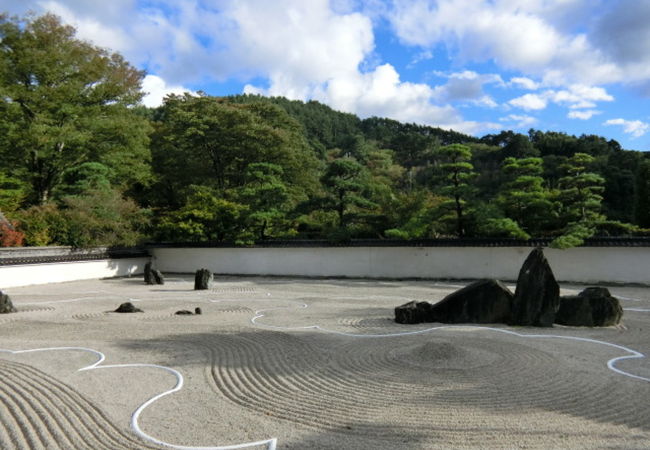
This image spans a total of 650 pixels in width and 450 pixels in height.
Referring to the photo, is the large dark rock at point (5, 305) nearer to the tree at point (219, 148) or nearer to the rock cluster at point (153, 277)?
the rock cluster at point (153, 277)

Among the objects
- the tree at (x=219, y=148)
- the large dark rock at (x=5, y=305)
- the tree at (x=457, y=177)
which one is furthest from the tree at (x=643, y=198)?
the large dark rock at (x=5, y=305)

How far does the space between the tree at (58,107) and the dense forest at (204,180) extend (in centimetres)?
6

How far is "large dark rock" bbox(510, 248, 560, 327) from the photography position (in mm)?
7949

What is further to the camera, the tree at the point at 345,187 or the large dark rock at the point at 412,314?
the tree at the point at 345,187

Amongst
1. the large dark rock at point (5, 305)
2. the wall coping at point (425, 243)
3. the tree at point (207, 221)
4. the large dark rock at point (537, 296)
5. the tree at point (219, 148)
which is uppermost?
the tree at point (219, 148)

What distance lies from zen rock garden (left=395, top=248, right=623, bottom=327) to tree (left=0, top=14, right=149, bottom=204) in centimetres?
1855

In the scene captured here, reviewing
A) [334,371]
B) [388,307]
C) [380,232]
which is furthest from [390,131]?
[334,371]

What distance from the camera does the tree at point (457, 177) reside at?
1468 centimetres

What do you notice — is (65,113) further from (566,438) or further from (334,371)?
(566,438)

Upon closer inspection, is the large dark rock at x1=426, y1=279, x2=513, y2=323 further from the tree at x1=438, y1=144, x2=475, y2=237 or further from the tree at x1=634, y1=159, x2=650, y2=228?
the tree at x1=634, y1=159, x2=650, y2=228

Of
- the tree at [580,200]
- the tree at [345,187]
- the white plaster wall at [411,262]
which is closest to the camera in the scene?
the white plaster wall at [411,262]

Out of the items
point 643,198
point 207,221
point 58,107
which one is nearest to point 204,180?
point 207,221

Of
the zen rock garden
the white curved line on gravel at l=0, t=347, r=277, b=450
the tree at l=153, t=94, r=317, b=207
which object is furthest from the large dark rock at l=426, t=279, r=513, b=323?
the tree at l=153, t=94, r=317, b=207

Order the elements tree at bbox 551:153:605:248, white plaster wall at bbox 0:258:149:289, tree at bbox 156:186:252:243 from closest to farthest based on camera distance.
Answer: tree at bbox 551:153:605:248 → white plaster wall at bbox 0:258:149:289 → tree at bbox 156:186:252:243
